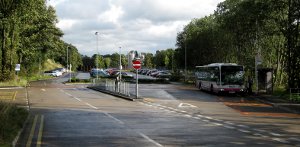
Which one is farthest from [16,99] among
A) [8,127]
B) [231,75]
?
[8,127]

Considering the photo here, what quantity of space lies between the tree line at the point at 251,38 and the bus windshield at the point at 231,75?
2241 mm

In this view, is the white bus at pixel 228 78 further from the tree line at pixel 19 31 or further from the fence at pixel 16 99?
the tree line at pixel 19 31

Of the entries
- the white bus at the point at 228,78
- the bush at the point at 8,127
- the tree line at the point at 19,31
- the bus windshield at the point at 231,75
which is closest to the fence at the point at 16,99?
the bush at the point at 8,127

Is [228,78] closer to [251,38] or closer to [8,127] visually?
[251,38]

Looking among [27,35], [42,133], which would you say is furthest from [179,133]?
[27,35]

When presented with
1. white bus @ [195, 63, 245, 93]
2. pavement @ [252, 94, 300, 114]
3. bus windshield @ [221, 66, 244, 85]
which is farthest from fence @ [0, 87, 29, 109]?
bus windshield @ [221, 66, 244, 85]

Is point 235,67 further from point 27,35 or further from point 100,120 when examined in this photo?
point 27,35

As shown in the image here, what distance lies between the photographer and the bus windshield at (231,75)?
38.6 meters

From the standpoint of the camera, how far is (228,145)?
1290 cm

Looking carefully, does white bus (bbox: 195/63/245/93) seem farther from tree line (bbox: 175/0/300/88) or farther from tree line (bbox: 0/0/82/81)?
tree line (bbox: 0/0/82/81)

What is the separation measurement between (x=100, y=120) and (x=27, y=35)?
207ft

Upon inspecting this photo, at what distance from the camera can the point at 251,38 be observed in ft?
170

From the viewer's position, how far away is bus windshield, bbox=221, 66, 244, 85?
127 feet

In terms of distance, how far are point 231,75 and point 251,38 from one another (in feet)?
46.9
